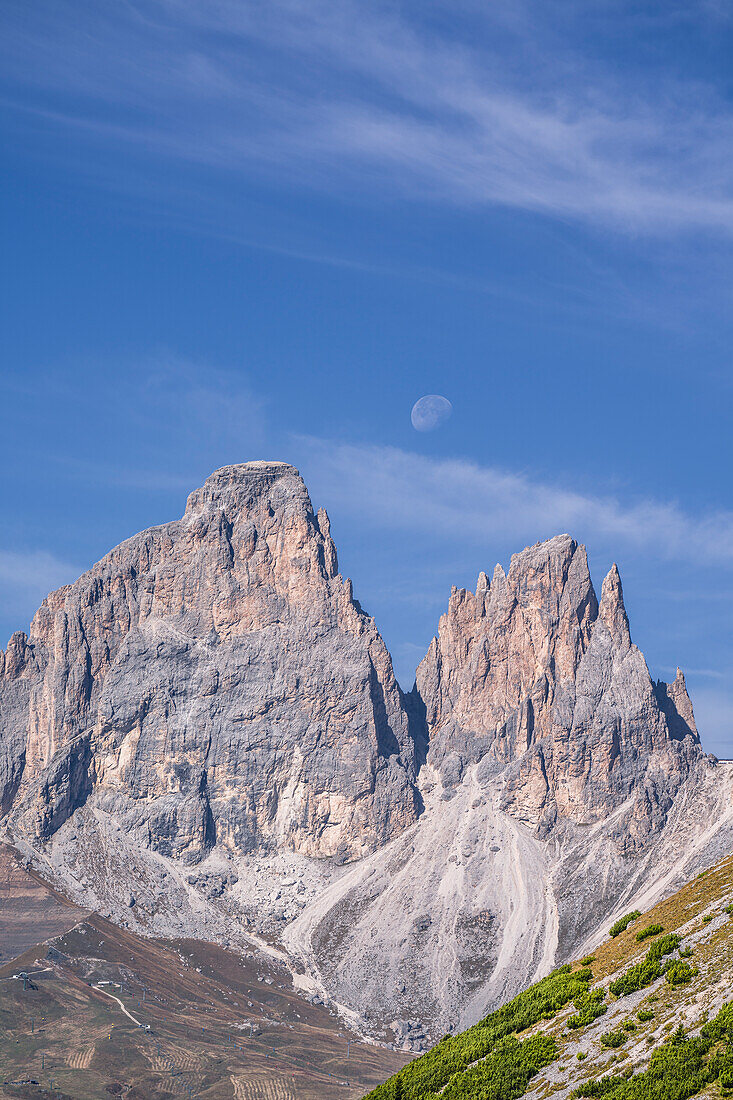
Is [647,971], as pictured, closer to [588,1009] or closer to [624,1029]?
[588,1009]

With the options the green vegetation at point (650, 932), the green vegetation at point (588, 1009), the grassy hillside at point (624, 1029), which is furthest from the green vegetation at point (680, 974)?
the green vegetation at point (650, 932)

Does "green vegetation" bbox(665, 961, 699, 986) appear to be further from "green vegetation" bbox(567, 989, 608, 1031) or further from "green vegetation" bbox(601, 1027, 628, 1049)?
"green vegetation" bbox(567, 989, 608, 1031)

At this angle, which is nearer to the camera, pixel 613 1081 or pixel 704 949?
pixel 613 1081

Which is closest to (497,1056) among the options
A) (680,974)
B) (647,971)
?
(647,971)

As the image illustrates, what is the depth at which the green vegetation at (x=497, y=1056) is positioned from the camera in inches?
1874

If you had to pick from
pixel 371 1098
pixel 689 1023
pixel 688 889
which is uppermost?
pixel 688 889

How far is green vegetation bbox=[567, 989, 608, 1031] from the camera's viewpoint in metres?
48.0

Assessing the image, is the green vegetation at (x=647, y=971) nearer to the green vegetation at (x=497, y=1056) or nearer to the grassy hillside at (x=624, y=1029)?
the grassy hillside at (x=624, y=1029)

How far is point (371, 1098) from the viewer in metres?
54.0

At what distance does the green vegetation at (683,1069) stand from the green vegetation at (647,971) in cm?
481

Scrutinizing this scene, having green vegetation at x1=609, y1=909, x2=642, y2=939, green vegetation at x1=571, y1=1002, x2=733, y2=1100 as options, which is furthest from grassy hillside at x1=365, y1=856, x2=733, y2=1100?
green vegetation at x1=609, y1=909, x2=642, y2=939

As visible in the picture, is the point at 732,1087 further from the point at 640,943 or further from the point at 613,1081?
the point at 640,943

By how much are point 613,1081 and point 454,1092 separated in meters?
8.75

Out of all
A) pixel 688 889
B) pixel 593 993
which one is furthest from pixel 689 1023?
pixel 688 889
